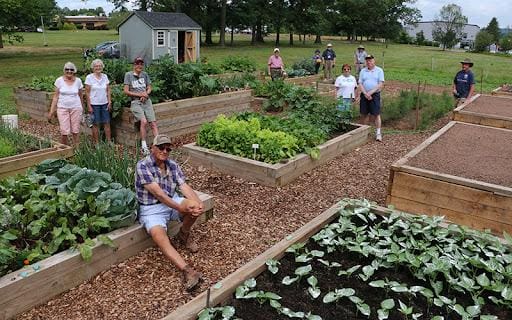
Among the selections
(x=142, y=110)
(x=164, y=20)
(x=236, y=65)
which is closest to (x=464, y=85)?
(x=236, y=65)

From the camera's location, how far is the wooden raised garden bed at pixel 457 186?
4453 millimetres

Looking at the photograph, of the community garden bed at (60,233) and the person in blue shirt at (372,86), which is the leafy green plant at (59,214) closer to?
the community garden bed at (60,233)

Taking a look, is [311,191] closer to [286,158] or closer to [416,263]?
[286,158]

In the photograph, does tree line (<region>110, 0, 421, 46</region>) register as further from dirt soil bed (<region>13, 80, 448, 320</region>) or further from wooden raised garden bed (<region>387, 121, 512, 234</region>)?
wooden raised garden bed (<region>387, 121, 512, 234</region>)

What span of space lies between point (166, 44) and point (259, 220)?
64.6 ft

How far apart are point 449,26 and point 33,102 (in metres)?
64.4

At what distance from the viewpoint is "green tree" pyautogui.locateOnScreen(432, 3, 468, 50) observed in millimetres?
58969

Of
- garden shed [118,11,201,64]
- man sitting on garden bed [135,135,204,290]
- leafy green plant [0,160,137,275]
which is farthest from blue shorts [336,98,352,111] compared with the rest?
garden shed [118,11,201,64]

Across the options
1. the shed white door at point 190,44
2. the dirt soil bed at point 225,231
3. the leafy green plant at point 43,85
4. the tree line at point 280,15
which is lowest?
the dirt soil bed at point 225,231

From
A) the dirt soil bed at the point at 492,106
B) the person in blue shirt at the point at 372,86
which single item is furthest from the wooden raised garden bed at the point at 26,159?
the dirt soil bed at the point at 492,106

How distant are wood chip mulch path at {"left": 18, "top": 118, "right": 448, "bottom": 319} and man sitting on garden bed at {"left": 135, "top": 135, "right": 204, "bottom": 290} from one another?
0.23 metres

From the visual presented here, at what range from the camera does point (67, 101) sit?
6430 mm

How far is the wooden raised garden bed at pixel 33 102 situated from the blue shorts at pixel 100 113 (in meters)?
2.42

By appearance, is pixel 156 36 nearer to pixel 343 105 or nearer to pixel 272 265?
pixel 343 105
